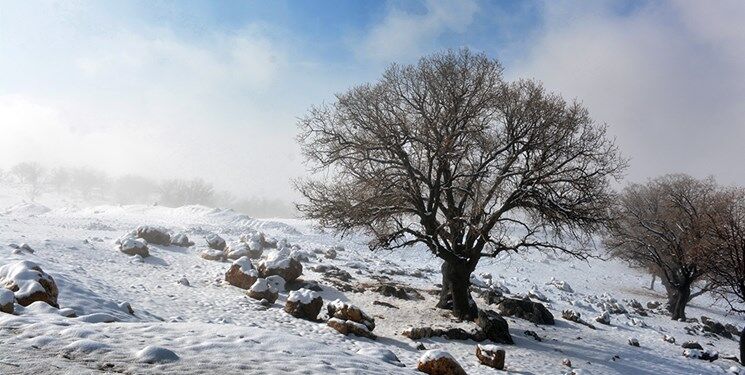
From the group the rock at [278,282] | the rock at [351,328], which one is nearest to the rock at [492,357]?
the rock at [351,328]

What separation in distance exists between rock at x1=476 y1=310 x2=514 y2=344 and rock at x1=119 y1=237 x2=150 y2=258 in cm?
1464

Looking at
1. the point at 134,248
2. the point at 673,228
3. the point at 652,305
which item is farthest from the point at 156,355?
the point at 652,305

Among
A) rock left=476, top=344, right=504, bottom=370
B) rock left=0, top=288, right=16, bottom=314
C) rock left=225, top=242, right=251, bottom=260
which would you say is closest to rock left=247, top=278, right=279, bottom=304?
rock left=476, top=344, right=504, bottom=370

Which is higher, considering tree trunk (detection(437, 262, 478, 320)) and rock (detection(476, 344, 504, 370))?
tree trunk (detection(437, 262, 478, 320))

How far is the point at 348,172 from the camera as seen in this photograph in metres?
14.8

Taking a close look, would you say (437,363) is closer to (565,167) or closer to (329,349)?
(329,349)

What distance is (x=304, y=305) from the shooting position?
11891 mm

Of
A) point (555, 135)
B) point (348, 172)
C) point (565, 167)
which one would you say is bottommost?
point (348, 172)

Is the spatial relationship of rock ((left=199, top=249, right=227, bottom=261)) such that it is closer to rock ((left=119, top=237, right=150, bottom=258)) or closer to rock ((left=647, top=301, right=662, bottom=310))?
rock ((left=119, top=237, right=150, bottom=258))

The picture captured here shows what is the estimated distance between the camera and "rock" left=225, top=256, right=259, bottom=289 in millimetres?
14696

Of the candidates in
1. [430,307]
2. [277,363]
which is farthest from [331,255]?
[277,363]

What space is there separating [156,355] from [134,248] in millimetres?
15262

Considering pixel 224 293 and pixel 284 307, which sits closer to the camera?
pixel 284 307

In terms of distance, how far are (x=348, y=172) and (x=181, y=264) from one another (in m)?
9.06
